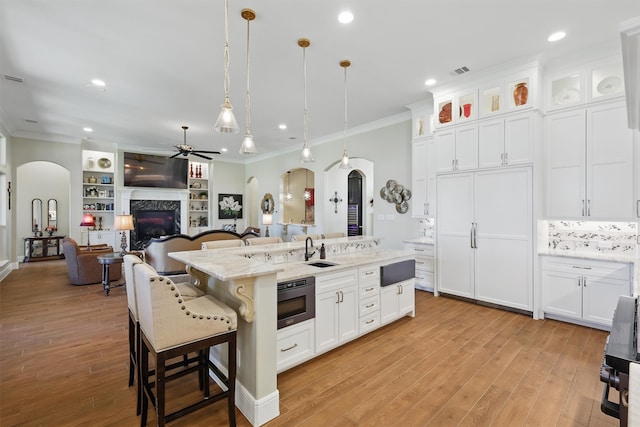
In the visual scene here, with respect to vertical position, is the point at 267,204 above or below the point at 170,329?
above

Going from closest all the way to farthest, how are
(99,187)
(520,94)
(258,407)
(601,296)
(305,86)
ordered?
(258,407), (601,296), (520,94), (305,86), (99,187)

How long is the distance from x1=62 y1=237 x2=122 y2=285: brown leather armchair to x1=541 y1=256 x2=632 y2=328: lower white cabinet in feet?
22.9

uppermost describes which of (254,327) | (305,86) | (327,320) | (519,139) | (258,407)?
(305,86)

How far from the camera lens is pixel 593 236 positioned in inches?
149

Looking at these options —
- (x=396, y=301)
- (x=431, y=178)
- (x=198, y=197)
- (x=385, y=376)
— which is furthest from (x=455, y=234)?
(x=198, y=197)

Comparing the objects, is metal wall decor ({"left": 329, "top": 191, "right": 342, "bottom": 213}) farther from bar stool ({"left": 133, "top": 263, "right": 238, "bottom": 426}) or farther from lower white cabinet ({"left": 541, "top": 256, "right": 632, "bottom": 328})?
bar stool ({"left": 133, "top": 263, "right": 238, "bottom": 426})

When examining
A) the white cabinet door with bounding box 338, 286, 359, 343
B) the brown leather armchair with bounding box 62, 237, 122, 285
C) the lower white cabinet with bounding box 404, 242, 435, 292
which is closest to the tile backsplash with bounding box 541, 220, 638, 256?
the lower white cabinet with bounding box 404, 242, 435, 292

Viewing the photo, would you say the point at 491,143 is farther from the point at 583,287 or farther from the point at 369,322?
the point at 369,322

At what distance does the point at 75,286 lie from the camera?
5312 millimetres

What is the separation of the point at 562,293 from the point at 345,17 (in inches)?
160

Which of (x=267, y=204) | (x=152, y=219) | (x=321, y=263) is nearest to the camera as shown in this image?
(x=321, y=263)

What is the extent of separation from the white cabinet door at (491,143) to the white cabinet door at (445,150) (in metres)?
0.38

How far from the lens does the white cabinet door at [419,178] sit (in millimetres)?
5121

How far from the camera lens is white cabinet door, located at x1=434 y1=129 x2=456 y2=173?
4453mm
